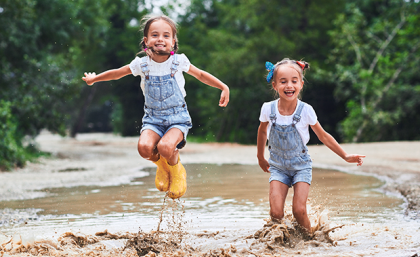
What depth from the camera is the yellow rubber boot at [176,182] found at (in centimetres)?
436

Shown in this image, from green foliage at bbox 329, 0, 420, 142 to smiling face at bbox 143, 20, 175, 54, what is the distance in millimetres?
16601

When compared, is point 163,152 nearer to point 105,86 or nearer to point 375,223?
point 375,223

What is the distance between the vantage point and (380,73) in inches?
806

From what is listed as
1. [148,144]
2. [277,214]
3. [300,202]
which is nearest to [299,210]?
[300,202]

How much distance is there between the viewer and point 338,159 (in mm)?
12555

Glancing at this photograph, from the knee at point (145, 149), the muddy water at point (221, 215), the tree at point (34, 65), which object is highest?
the tree at point (34, 65)

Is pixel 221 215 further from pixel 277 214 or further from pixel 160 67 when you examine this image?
pixel 160 67

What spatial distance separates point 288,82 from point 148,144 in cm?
136

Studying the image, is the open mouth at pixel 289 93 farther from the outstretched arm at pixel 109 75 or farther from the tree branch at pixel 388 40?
the tree branch at pixel 388 40

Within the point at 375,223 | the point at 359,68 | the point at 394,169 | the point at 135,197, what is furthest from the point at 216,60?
the point at 375,223

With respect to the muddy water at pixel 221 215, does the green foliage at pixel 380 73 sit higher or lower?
higher

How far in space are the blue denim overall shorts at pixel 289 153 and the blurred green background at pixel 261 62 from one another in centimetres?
888

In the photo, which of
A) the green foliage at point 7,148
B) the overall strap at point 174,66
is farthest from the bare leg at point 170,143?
the green foliage at point 7,148

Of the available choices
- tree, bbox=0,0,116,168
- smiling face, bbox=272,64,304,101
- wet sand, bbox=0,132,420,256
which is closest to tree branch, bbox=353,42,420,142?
wet sand, bbox=0,132,420,256
